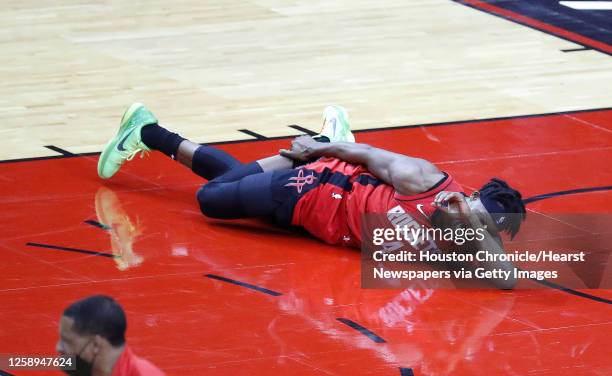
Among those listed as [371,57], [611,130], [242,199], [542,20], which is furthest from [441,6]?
[242,199]

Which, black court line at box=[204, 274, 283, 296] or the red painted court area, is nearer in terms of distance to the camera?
the red painted court area

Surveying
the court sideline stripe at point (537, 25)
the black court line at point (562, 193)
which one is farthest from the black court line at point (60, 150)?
the court sideline stripe at point (537, 25)

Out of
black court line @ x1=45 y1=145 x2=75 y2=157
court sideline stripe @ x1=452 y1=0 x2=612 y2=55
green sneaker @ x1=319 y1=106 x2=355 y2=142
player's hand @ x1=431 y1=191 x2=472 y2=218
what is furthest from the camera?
court sideline stripe @ x1=452 y1=0 x2=612 y2=55

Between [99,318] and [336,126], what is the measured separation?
4.35 m

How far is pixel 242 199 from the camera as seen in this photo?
7148 millimetres

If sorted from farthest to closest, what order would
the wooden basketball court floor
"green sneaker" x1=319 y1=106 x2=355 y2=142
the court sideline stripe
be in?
1. the court sideline stripe
2. "green sneaker" x1=319 y1=106 x2=355 y2=142
3. the wooden basketball court floor

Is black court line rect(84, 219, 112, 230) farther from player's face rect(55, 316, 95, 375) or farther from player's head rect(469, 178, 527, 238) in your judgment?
player's face rect(55, 316, 95, 375)

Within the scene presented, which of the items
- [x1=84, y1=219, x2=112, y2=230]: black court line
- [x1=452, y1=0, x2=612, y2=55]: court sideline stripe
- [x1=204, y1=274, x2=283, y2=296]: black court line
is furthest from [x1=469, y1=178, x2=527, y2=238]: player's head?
[x1=452, y1=0, x2=612, y2=55]: court sideline stripe

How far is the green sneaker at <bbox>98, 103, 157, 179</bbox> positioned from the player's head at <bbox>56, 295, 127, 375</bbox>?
4.19 m

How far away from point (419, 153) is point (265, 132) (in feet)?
3.89

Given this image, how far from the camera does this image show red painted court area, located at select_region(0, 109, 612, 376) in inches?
224

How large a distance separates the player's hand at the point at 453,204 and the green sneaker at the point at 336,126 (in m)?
1.51

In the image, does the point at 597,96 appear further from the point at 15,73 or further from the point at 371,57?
the point at 15,73

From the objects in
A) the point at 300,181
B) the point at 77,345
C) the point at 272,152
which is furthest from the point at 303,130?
the point at 77,345
